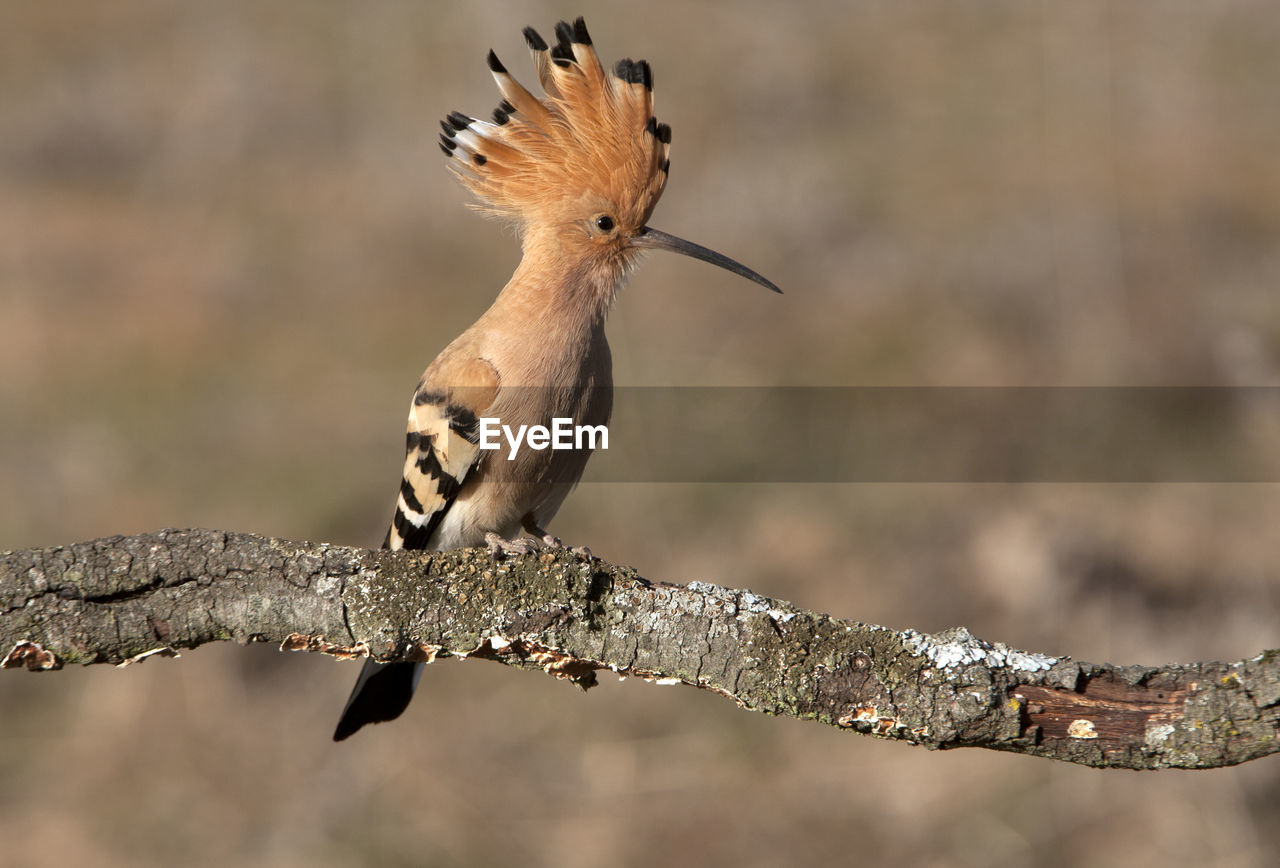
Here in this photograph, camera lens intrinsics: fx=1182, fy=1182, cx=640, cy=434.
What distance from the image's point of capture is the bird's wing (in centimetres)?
229

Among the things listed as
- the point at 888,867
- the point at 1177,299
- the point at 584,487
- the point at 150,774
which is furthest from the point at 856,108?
the point at 150,774

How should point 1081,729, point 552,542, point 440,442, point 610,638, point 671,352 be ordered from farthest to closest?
1. point 671,352
2. point 440,442
3. point 552,542
4. point 610,638
5. point 1081,729

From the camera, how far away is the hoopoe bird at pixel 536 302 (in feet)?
7.53

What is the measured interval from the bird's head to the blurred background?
0.35 m

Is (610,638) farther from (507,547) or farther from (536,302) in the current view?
(536,302)

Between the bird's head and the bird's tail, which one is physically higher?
the bird's head

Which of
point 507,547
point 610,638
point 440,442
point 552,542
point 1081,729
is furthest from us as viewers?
point 440,442

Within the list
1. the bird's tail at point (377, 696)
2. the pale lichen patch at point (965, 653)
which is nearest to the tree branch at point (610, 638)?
the pale lichen patch at point (965, 653)

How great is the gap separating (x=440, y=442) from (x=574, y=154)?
649 millimetres

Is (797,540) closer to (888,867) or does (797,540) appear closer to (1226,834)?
(888,867)

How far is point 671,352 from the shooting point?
227 inches

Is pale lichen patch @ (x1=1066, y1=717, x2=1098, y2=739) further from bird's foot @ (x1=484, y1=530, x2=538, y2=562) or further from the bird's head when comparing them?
the bird's head

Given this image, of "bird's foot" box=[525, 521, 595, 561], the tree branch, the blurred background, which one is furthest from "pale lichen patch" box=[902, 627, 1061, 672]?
the blurred background

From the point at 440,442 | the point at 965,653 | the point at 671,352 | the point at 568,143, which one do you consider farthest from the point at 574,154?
the point at 671,352
